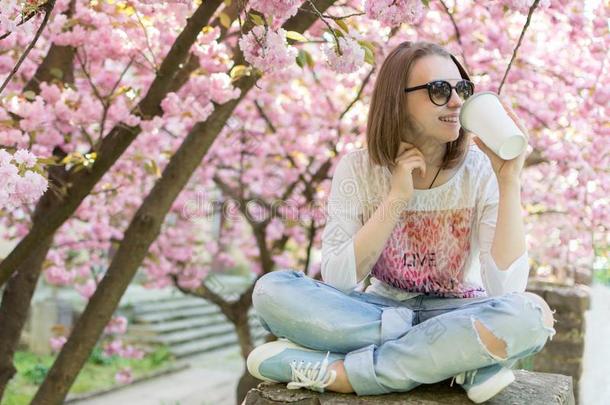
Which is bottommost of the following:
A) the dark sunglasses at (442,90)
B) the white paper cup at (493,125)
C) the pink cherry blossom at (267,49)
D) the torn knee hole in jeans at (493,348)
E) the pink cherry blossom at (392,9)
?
the torn knee hole in jeans at (493,348)

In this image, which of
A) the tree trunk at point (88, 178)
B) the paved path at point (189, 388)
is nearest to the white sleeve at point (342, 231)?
the tree trunk at point (88, 178)

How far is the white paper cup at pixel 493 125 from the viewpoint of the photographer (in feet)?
5.61

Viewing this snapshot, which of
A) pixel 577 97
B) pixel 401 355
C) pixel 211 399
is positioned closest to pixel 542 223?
pixel 577 97

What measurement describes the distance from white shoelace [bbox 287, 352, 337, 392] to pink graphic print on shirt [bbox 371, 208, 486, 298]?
413mm

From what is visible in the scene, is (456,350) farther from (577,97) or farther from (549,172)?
(549,172)

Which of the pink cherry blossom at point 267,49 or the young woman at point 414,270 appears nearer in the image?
the young woman at point 414,270

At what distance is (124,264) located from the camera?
2.95 meters

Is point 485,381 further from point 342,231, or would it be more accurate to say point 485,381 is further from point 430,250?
point 342,231

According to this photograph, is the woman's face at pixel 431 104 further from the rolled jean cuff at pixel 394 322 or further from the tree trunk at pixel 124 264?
the tree trunk at pixel 124 264

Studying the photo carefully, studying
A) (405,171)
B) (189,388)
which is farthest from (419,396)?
(189,388)

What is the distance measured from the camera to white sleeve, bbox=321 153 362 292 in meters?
1.91

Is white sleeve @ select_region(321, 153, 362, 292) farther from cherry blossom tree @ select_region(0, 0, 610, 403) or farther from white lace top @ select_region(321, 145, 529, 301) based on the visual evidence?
cherry blossom tree @ select_region(0, 0, 610, 403)

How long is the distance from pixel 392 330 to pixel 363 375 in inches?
6.6

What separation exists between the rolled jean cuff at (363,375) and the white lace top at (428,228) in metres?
0.30
